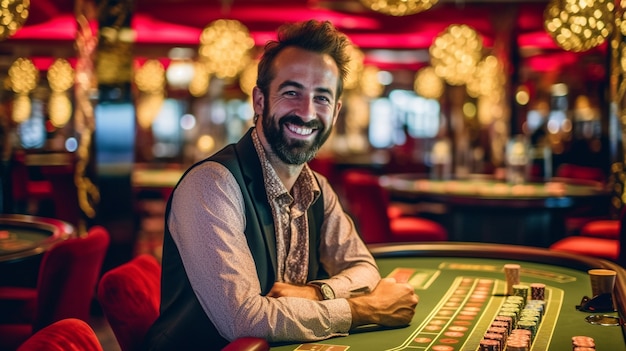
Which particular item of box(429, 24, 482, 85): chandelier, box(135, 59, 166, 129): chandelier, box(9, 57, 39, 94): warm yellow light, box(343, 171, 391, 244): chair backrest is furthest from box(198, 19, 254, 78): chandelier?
box(135, 59, 166, 129): chandelier

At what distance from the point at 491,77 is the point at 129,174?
18.2 feet

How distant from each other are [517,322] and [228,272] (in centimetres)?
68

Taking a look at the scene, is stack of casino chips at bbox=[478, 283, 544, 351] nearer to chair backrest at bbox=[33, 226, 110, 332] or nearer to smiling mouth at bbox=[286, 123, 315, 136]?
smiling mouth at bbox=[286, 123, 315, 136]

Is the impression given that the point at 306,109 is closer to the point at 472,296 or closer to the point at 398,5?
the point at 472,296

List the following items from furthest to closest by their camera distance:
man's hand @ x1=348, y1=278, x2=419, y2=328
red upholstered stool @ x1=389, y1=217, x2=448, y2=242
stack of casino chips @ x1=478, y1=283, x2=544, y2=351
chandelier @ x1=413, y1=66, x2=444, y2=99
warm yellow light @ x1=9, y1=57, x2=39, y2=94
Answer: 1. chandelier @ x1=413, y1=66, x2=444, y2=99
2. warm yellow light @ x1=9, y1=57, x2=39, y2=94
3. red upholstered stool @ x1=389, y1=217, x2=448, y2=242
4. man's hand @ x1=348, y1=278, x2=419, y2=328
5. stack of casino chips @ x1=478, y1=283, x2=544, y2=351

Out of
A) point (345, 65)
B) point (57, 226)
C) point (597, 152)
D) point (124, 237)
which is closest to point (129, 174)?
point (124, 237)

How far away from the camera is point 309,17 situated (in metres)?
12.6

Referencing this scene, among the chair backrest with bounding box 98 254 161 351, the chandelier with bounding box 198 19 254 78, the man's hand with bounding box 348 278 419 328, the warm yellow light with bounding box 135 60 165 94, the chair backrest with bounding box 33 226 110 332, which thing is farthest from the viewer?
the warm yellow light with bounding box 135 60 165 94

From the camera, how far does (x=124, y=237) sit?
5.79 meters

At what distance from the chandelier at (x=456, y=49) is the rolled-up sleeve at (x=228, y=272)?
568cm

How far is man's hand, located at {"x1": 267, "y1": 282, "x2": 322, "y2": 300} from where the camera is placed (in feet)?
5.97

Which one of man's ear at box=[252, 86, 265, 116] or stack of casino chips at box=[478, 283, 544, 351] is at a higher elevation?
man's ear at box=[252, 86, 265, 116]

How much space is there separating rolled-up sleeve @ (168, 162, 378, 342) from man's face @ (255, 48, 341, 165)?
21 cm

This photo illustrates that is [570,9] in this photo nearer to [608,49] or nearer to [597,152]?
[608,49]
